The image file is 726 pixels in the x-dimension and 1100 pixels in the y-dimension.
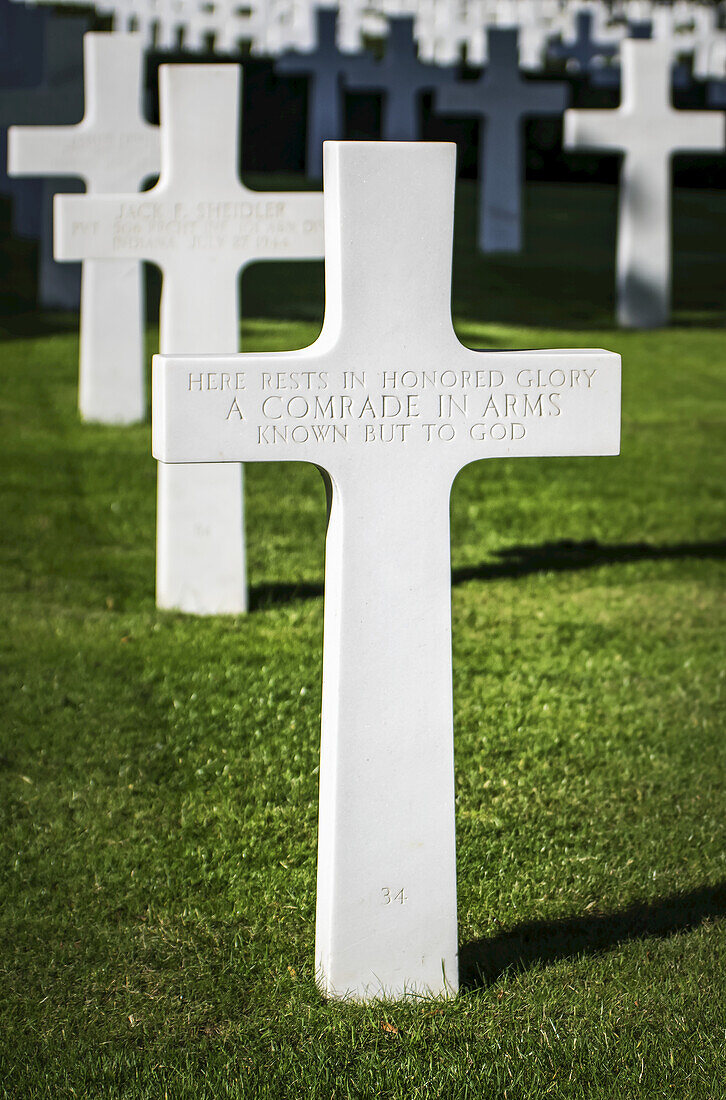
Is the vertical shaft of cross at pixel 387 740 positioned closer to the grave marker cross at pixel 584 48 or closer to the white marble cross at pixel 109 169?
the white marble cross at pixel 109 169

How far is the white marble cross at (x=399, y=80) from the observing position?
1756cm

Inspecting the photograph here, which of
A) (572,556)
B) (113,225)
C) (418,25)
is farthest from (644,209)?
(418,25)

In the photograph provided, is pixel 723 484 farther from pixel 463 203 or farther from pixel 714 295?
pixel 463 203

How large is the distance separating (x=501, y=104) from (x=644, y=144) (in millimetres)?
3143

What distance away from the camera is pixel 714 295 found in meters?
15.7

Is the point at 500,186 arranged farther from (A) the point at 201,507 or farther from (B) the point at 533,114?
(A) the point at 201,507

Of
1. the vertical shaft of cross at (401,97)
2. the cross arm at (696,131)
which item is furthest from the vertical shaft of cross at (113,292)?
the vertical shaft of cross at (401,97)

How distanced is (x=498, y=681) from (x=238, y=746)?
115 centimetres

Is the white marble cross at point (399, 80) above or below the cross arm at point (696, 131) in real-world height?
above

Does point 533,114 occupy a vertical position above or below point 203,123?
below

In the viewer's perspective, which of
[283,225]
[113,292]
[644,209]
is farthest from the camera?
[644,209]

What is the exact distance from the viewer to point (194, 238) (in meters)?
5.82

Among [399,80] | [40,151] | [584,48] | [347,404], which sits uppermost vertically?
[584,48]

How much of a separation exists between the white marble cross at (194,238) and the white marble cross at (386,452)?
274 centimetres
